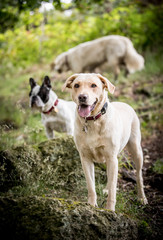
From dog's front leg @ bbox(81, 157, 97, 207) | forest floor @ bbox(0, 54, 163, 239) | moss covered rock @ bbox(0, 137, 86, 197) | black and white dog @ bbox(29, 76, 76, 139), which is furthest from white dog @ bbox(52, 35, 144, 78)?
dog's front leg @ bbox(81, 157, 97, 207)

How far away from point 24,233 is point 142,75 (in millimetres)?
9030

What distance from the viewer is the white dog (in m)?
9.24

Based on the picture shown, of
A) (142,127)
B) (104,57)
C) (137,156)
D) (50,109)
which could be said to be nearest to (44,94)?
(50,109)

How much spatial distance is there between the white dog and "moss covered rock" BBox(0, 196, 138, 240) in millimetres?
7661

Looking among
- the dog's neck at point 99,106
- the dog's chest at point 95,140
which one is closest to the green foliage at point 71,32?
the dog's neck at point 99,106

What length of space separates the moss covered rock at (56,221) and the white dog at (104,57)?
25.1 feet

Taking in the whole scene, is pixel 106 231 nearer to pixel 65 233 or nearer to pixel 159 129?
pixel 65 233

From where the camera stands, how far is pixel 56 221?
2068mm

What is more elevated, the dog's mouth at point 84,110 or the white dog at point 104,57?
the white dog at point 104,57

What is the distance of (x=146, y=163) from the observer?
5.23 meters

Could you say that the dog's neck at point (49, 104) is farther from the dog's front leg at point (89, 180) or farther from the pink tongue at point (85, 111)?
the pink tongue at point (85, 111)

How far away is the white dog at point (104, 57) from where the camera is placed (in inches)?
364

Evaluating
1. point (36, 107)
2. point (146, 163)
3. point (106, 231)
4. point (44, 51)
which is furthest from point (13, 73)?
point (106, 231)

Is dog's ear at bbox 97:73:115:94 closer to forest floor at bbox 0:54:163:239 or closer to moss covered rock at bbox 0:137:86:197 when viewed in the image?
moss covered rock at bbox 0:137:86:197
